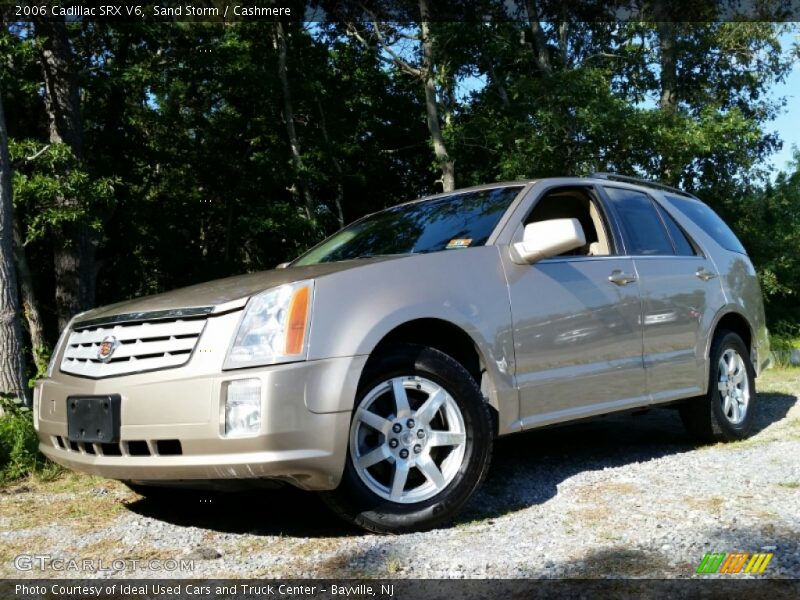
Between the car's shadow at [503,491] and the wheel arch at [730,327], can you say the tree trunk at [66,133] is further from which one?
the wheel arch at [730,327]

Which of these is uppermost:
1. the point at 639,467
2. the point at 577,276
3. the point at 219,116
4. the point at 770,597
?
the point at 219,116

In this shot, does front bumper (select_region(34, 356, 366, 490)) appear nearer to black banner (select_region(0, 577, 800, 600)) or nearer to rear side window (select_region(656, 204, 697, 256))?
black banner (select_region(0, 577, 800, 600))

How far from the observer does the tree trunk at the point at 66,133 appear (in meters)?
15.8

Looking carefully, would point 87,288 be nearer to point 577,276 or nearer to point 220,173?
point 220,173

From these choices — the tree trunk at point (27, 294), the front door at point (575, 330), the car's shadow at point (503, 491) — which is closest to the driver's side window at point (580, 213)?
the front door at point (575, 330)

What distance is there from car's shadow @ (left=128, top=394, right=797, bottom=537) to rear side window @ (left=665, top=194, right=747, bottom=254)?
4.87ft

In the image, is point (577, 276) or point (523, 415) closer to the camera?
point (523, 415)

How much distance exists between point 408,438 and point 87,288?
1487 centimetres

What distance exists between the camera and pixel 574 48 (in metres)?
27.0

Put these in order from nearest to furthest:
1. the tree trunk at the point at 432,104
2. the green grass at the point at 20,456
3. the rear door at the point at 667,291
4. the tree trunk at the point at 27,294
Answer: the rear door at the point at 667,291, the green grass at the point at 20,456, the tree trunk at the point at 27,294, the tree trunk at the point at 432,104

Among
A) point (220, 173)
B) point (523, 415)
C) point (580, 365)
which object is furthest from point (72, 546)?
point (220, 173)

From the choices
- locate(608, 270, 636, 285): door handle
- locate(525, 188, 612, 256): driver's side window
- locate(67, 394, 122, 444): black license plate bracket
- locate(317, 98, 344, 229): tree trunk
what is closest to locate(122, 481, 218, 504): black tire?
locate(67, 394, 122, 444): black license plate bracket

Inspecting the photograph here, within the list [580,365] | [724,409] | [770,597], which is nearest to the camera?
[770,597]

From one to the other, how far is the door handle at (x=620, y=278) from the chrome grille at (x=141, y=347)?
2519 mm
